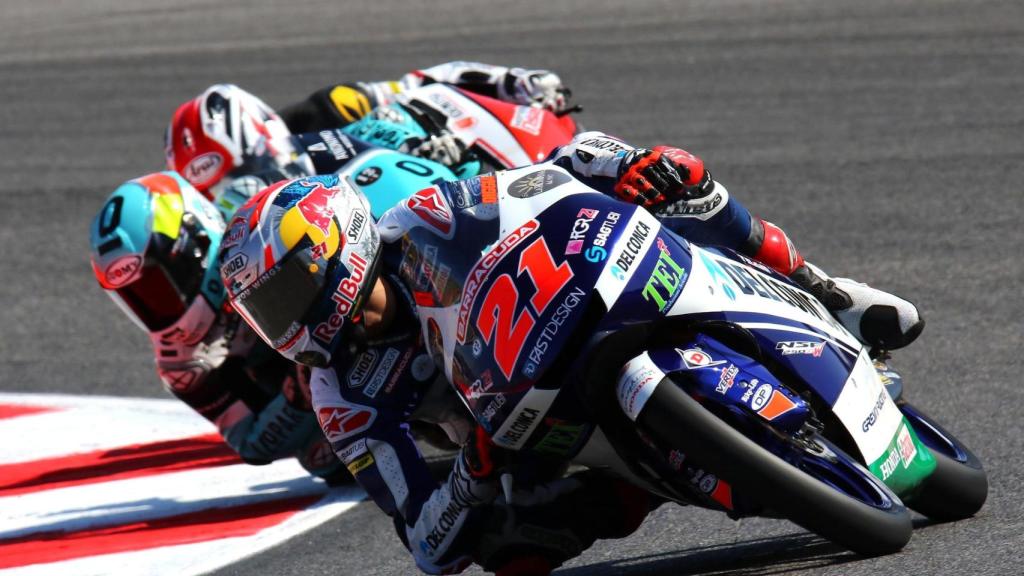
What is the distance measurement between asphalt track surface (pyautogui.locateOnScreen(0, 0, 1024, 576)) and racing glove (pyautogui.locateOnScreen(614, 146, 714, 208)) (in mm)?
1118

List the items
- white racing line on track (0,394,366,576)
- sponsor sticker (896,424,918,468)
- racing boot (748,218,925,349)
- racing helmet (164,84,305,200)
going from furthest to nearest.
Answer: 1. racing helmet (164,84,305,200)
2. white racing line on track (0,394,366,576)
3. racing boot (748,218,925,349)
4. sponsor sticker (896,424,918,468)

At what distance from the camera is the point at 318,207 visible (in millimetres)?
4660

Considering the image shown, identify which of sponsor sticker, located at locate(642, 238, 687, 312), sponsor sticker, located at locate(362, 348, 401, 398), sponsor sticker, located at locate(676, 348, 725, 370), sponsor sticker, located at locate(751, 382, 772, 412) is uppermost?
sponsor sticker, located at locate(642, 238, 687, 312)

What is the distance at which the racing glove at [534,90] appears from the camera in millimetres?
8266

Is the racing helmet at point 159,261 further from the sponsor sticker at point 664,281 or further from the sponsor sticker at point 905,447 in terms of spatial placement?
the sponsor sticker at point 905,447

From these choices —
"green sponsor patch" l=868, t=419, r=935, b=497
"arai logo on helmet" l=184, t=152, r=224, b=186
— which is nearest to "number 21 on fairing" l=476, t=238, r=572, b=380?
"green sponsor patch" l=868, t=419, r=935, b=497

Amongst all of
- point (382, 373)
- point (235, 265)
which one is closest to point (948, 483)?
point (382, 373)

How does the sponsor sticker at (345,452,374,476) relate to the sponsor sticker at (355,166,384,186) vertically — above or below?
above

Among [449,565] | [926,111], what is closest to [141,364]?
[449,565]

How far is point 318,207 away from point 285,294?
288 millimetres

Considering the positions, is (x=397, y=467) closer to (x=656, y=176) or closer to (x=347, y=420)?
(x=347, y=420)

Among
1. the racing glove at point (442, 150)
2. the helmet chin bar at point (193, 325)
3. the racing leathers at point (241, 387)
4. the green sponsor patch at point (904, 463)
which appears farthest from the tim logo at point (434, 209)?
the racing glove at point (442, 150)

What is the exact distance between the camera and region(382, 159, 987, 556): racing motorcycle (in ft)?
12.5

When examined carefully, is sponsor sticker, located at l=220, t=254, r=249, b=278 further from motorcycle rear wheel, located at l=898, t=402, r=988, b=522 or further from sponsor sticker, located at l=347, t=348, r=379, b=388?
motorcycle rear wheel, located at l=898, t=402, r=988, b=522
